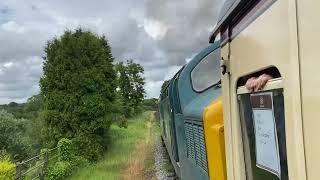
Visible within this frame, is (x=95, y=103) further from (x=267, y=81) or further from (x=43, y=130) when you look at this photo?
(x=267, y=81)

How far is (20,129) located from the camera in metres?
52.0

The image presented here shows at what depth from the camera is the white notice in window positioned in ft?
7.14

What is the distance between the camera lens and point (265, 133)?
2.31 meters

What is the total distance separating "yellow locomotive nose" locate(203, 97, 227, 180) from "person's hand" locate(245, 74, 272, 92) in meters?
1.18

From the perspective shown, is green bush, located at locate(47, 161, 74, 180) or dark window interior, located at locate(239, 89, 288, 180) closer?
dark window interior, located at locate(239, 89, 288, 180)

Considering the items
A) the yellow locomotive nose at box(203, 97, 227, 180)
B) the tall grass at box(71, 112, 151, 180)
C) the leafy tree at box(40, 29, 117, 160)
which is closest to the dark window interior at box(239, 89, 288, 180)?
the yellow locomotive nose at box(203, 97, 227, 180)

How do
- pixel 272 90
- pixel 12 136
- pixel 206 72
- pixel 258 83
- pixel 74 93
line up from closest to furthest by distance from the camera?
pixel 272 90 < pixel 258 83 < pixel 206 72 < pixel 74 93 < pixel 12 136

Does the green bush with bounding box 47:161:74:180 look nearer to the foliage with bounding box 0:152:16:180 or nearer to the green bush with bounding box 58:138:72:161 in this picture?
the green bush with bounding box 58:138:72:161

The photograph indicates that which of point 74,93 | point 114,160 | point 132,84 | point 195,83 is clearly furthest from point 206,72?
point 132,84

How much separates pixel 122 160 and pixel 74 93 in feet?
11.8

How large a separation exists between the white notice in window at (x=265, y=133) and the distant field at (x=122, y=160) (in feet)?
50.1

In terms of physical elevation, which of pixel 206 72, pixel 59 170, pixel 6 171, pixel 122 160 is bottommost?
pixel 122 160

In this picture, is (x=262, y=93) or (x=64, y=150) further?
(x=64, y=150)

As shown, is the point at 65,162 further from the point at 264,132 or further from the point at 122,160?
the point at 264,132
